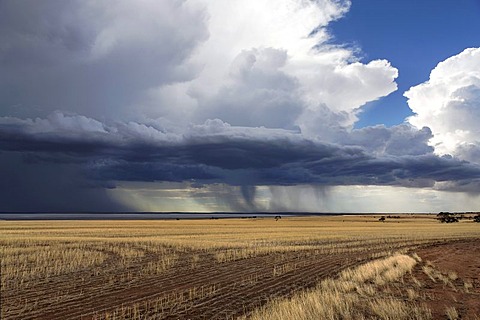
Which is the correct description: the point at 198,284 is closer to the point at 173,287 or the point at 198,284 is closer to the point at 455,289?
the point at 173,287

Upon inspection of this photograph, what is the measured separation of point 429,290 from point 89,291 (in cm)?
1386

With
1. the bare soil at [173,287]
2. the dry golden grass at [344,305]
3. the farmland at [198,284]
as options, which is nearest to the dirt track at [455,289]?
the farmland at [198,284]

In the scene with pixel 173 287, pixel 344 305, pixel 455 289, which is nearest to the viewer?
pixel 344 305

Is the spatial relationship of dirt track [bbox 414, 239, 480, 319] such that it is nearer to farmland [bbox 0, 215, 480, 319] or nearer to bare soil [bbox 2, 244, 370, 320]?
farmland [bbox 0, 215, 480, 319]

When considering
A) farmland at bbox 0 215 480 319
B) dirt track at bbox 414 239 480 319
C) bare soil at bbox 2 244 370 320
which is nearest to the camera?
bare soil at bbox 2 244 370 320

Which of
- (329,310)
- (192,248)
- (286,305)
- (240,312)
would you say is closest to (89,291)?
(240,312)

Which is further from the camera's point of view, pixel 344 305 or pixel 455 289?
pixel 455 289

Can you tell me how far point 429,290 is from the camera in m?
18.0

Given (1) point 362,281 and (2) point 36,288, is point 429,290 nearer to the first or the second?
(1) point 362,281

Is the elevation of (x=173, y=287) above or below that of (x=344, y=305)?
above

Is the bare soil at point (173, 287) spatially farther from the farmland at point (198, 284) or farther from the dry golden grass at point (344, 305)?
the dry golden grass at point (344, 305)

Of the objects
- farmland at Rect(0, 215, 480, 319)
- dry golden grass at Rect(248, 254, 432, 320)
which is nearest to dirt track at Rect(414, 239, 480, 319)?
farmland at Rect(0, 215, 480, 319)

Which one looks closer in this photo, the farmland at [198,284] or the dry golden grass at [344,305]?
the dry golden grass at [344,305]

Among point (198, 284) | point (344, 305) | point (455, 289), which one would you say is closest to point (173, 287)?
point (198, 284)
